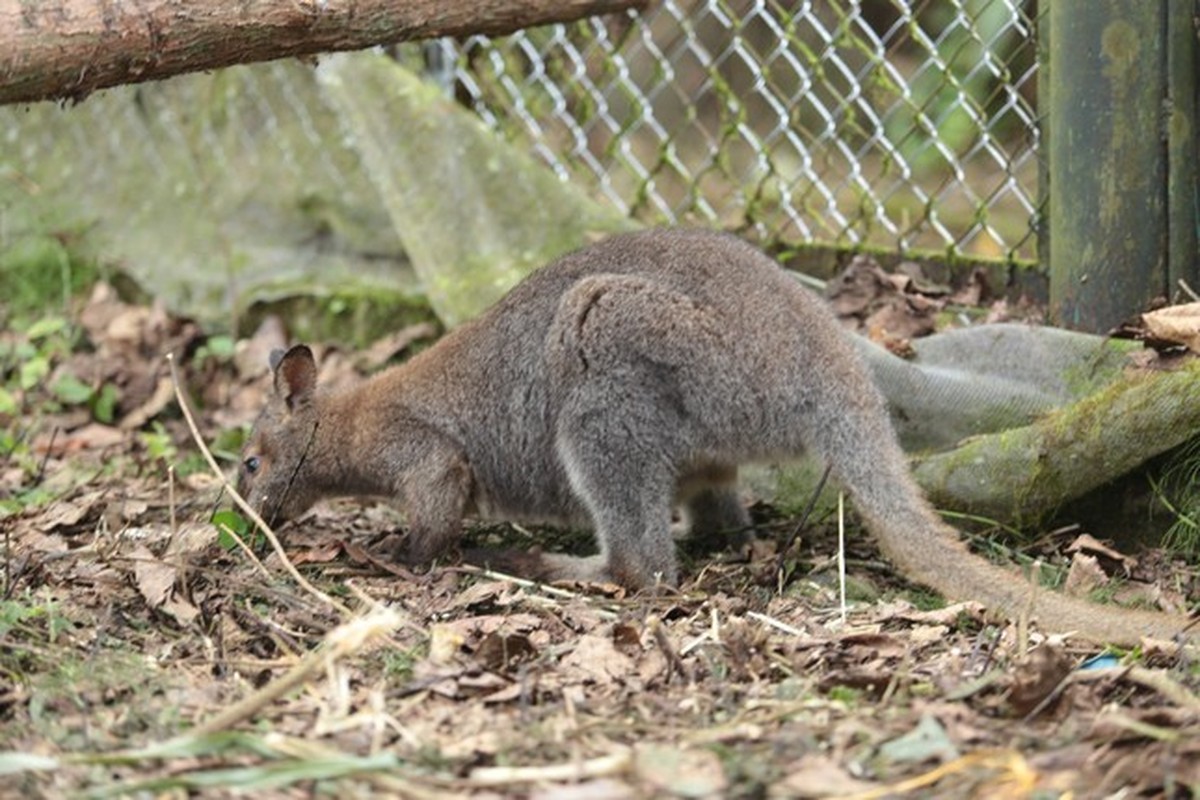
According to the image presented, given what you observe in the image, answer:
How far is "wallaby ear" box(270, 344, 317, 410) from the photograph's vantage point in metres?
5.94

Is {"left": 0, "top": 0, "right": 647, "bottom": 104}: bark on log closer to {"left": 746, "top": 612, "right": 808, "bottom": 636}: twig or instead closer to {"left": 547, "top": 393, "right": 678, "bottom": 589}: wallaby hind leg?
{"left": 547, "top": 393, "right": 678, "bottom": 589}: wallaby hind leg

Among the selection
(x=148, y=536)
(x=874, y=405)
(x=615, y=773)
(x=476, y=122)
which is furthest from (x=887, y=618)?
(x=476, y=122)

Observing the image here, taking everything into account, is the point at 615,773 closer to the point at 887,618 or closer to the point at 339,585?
the point at 887,618

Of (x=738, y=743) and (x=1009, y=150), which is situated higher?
(x=1009, y=150)

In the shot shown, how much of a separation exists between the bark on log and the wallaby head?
1.22 meters

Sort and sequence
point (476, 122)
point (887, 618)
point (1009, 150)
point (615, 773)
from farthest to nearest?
point (476, 122) → point (1009, 150) → point (887, 618) → point (615, 773)

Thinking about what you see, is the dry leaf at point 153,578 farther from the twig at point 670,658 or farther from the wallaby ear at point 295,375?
the twig at point 670,658

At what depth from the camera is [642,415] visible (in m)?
5.21

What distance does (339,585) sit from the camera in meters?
5.21

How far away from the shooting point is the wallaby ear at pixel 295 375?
5.94m

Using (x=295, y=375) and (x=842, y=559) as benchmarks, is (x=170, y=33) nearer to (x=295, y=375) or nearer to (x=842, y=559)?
(x=295, y=375)

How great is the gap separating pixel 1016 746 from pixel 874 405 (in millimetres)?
1964

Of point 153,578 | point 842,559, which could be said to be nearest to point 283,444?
point 153,578

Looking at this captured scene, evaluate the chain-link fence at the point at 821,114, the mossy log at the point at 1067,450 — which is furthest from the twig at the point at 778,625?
the chain-link fence at the point at 821,114
